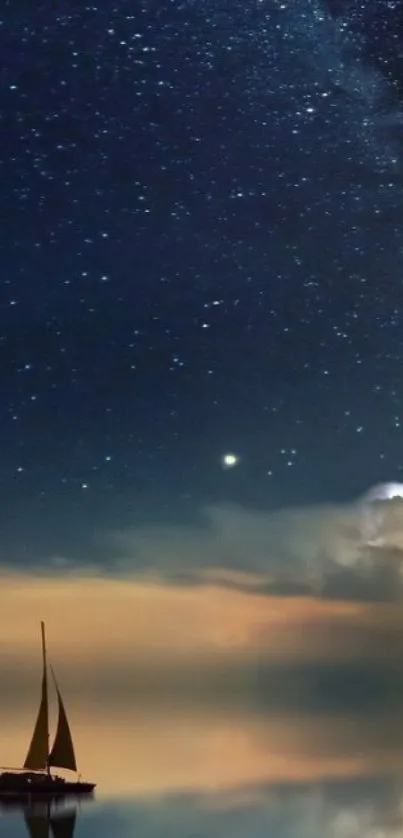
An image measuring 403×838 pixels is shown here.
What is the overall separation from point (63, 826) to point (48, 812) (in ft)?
6.73

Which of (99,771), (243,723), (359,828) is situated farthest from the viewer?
(243,723)

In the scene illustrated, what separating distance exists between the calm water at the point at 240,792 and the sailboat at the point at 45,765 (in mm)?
966

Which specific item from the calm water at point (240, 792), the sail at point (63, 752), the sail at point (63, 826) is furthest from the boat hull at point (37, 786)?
the sail at point (63, 752)

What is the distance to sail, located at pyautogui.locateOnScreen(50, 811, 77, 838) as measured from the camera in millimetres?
44344

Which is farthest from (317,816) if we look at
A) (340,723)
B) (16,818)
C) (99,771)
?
(340,723)

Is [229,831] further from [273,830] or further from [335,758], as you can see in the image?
[335,758]

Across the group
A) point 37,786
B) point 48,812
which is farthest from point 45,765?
point 48,812

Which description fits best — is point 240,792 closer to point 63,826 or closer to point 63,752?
point 63,752

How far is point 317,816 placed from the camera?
5041 cm

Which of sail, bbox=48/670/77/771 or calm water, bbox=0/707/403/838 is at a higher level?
sail, bbox=48/670/77/771

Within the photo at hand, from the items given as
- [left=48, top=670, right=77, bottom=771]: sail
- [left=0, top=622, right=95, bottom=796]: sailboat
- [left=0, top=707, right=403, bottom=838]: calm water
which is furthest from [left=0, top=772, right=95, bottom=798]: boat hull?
[left=48, top=670, right=77, bottom=771]: sail

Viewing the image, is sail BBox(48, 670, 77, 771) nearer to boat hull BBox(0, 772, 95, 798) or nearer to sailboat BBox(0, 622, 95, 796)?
sailboat BBox(0, 622, 95, 796)

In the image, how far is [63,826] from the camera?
4462 centimetres

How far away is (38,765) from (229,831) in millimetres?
9274
